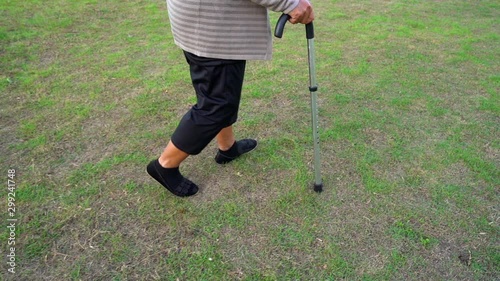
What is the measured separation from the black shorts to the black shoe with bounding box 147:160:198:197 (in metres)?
0.23

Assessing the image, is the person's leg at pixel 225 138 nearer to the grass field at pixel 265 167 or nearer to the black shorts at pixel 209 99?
the grass field at pixel 265 167

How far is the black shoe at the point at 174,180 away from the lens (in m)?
2.57

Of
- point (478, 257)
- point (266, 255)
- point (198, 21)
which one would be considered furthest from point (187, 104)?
point (478, 257)

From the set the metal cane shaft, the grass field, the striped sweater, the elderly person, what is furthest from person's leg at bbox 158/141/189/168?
the metal cane shaft

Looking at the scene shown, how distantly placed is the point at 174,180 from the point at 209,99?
2.10 ft

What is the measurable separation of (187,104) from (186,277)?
196 centimetres

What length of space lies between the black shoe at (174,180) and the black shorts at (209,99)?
0.23 meters

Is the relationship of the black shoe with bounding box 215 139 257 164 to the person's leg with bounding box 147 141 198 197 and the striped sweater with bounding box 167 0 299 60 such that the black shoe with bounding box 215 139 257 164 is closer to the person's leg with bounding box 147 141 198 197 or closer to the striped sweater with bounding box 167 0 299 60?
the person's leg with bounding box 147 141 198 197

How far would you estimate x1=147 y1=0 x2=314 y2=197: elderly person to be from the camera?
2.13m

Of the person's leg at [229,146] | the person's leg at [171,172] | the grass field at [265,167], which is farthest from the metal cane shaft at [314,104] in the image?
the person's leg at [171,172]

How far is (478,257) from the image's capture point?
226cm

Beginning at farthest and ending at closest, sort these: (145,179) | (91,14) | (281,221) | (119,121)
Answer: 1. (91,14)
2. (119,121)
3. (145,179)
4. (281,221)

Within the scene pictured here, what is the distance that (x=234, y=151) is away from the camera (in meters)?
2.97

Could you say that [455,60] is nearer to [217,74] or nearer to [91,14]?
[217,74]
